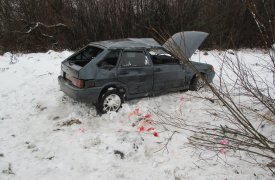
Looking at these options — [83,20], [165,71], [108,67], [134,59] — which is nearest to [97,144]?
[108,67]

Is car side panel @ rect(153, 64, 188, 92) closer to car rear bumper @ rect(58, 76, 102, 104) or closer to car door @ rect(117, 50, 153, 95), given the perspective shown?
car door @ rect(117, 50, 153, 95)

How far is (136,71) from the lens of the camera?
547 centimetres

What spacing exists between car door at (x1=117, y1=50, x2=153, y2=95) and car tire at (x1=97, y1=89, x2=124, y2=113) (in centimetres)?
29

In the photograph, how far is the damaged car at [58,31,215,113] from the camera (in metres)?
4.97

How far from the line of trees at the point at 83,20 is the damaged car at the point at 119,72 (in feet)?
23.4

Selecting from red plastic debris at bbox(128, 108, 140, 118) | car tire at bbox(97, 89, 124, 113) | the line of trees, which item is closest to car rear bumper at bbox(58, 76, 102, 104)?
car tire at bbox(97, 89, 124, 113)

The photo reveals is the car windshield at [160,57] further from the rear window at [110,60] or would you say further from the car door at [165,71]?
the rear window at [110,60]

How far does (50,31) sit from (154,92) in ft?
31.4

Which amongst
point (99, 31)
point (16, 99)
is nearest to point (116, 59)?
point (16, 99)

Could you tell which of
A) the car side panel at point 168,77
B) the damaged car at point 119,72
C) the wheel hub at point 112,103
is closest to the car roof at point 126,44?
the damaged car at point 119,72

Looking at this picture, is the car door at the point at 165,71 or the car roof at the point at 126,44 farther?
the car door at the point at 165,71

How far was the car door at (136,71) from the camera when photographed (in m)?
5.32

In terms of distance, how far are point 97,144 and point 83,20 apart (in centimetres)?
1044

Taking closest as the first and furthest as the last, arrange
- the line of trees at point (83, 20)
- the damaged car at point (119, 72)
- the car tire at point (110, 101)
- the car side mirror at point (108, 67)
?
1. the damaged car at point (119, 72)
2. the car side mirror at point (108, 67)
3. the car tire at point (110, 101)
4. the line of trees at point (83, 20)
